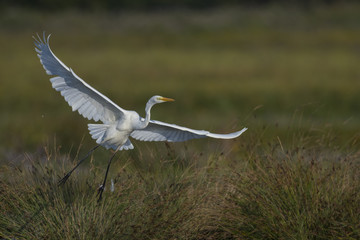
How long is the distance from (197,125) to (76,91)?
734cm

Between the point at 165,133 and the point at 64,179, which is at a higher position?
the point at 165,133

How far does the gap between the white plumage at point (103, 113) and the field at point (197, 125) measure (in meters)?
0.30

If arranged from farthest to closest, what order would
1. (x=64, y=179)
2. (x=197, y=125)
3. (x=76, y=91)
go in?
1. (x=197, y=125)
2. (x=64, y=179)
3. (x=76, y=91)

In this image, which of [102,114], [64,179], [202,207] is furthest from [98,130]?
[202,207]

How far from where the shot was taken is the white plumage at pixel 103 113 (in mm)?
4551

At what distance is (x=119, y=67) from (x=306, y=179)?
18962mm

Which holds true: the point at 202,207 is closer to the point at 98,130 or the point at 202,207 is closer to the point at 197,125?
the point at 98,130

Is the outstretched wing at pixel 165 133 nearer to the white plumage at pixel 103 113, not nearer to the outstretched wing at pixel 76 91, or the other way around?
the white plumage at pixel 103 113

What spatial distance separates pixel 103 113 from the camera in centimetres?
477

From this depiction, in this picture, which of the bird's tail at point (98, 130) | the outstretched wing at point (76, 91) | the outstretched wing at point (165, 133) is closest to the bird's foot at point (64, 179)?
the bird's tail at point (98, 130)

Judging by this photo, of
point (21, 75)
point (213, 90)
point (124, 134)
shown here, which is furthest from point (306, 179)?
point (21, 75)

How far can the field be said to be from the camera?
181 inches

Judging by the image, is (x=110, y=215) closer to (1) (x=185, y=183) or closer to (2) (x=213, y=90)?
(1) (x=185, y=183)

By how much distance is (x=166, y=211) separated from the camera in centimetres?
464
